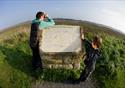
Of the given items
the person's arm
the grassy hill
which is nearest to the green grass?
the grassy hill

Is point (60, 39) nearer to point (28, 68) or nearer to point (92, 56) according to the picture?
point (92, 56)

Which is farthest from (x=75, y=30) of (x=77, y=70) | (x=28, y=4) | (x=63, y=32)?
(x=28, y=4)

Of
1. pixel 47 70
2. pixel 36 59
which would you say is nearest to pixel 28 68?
pixel 36 59

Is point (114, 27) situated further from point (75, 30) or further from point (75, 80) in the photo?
point (75, 80)

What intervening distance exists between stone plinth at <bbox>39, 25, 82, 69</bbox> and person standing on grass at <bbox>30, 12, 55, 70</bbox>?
0.13 metres

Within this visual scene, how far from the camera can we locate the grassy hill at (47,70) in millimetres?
7730

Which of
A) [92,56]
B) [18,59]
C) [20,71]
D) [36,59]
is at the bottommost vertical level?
[20,71]

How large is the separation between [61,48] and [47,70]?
1.92ft

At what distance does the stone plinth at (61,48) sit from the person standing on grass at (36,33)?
0.42 feet

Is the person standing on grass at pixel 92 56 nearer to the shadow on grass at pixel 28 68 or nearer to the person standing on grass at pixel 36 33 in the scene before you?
the shadow on grass at pixel 28 68

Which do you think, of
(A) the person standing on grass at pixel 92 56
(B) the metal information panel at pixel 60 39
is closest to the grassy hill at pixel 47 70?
(A) the person standing on grass at pixel 92 56

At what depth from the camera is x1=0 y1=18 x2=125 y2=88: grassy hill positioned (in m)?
7.73

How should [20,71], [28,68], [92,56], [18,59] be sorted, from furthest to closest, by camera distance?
[18,59]
[28,68]
[20,71]
[92,56]

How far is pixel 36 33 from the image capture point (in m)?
Result: 7.67
